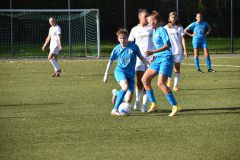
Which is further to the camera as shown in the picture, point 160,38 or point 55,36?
point 55,36

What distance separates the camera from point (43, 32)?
38.9 m

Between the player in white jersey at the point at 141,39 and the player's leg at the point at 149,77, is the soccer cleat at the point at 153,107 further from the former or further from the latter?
the player in white jersey at the point at 141,39

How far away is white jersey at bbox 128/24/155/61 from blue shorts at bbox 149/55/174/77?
4.69ft

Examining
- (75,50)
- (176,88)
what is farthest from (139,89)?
(75,50)

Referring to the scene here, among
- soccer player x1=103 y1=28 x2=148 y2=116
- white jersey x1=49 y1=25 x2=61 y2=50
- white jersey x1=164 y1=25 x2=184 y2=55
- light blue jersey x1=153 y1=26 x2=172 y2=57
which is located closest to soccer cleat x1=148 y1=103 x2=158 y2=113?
soccer player x1=103 y1=28 x2=148 y2=116

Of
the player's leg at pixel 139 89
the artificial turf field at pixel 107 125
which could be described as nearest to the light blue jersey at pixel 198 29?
the artificial turf field at pixel 107 125

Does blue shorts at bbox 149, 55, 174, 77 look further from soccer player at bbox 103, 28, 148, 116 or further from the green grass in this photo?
the green grass

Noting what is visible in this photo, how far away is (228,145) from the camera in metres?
9.70

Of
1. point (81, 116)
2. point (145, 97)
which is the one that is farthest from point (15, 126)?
point (145, 97)

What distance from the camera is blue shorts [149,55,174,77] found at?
13.1 meters

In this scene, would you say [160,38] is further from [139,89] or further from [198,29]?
[198,29]

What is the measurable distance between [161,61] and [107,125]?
2.06 m

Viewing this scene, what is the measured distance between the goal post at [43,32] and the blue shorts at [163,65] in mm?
21839

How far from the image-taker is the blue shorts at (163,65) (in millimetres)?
13055
